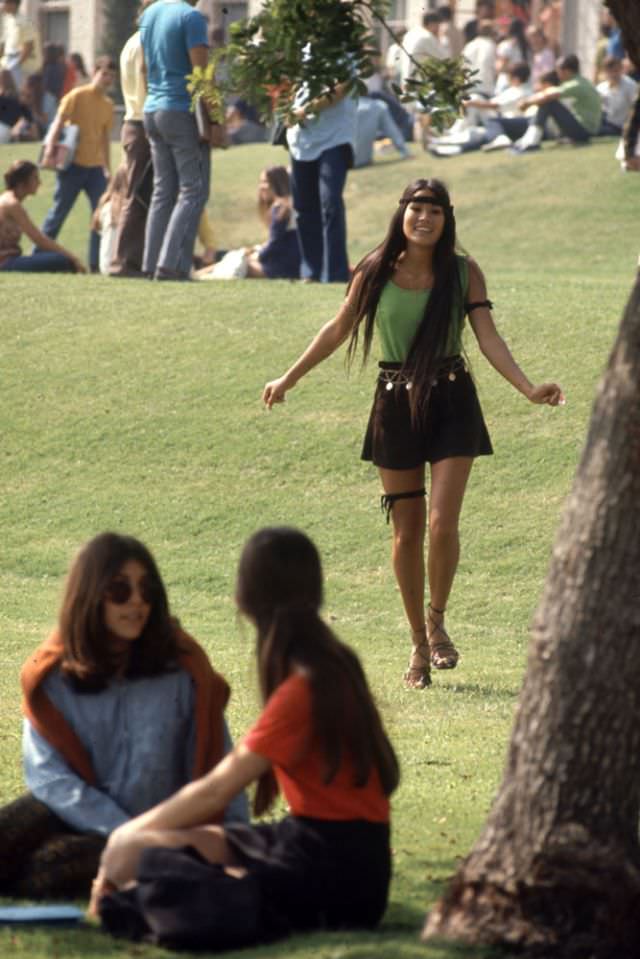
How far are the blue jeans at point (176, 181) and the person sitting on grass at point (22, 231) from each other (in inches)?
59.9

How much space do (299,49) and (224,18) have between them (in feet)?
97.2

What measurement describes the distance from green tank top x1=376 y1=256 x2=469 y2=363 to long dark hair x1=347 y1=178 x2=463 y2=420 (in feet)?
0.07

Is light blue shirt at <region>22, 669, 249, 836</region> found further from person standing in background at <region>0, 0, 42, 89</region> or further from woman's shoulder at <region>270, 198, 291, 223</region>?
person standing in background at <region>0, 0, 42, 89</region>

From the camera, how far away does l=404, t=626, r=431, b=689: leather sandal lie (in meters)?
7.97

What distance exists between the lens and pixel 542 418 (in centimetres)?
1209

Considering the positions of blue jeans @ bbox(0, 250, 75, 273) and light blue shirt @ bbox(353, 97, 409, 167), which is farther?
light blue shirt @ bbox(353, 97, 409, 167)

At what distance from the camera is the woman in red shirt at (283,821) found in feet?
14.5

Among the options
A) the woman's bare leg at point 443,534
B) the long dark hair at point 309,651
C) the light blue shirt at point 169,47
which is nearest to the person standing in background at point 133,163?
the light blue shirt at point 169,47

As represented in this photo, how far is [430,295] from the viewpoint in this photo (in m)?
7.88

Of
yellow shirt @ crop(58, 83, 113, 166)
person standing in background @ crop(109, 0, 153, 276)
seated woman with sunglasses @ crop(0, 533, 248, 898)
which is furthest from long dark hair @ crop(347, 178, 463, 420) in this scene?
yellow shirt @ crop(58, 83, 113, 166)

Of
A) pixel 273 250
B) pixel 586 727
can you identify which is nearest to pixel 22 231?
pixel 273 250

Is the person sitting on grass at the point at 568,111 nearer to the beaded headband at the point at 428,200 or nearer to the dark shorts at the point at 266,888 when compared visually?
the beaded headband at the point at 428,200

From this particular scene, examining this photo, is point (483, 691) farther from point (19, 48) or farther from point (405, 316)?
point (19, 48)

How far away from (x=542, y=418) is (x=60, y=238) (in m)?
13.3
